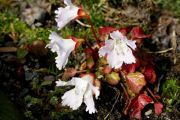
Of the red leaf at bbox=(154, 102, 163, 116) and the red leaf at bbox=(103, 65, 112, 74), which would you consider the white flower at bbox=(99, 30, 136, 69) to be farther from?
the red leaf at bbox=(154, 102, 163, 116)

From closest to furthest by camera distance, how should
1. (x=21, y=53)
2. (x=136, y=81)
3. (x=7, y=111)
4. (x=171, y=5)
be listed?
(x=7, y=111) < (x=136, y=81) < (x=21, y=53) < (x=171, y=5)

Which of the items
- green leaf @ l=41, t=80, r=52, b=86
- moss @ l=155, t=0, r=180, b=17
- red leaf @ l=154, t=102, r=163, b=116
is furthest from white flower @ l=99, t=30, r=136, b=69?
moss @ l=155, t=0, r=180, b=17

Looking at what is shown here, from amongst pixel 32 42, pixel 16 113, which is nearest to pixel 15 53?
pixel 32 42

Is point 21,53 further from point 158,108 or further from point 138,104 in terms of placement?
point 158,108

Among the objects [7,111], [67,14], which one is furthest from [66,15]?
[7,111]

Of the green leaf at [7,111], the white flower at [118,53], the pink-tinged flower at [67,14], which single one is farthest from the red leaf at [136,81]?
the green leaf at [7,111]
